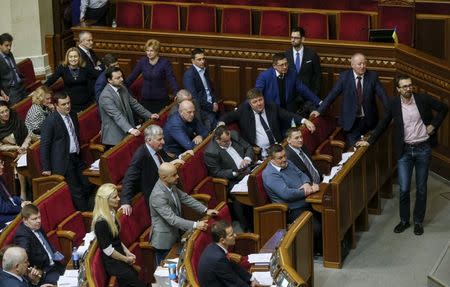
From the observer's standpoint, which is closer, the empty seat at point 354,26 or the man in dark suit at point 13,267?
the man in dark suit at point 13,267

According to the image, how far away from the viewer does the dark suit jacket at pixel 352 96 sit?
30.8 feet

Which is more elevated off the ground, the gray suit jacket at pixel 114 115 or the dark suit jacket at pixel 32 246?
the gray suit jacket at pixel 114 115

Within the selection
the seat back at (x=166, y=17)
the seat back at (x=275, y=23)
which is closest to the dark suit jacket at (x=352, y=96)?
the seat back at (x=275, y=23)

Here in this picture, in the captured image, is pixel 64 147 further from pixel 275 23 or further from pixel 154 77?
pixel 275 23

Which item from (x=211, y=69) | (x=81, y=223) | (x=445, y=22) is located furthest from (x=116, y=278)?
(x=445, y=22)

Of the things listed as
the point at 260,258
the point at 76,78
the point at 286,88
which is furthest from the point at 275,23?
the point at 260,258

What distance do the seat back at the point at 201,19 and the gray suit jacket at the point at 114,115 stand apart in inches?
93.9

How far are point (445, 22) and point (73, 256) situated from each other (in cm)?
509

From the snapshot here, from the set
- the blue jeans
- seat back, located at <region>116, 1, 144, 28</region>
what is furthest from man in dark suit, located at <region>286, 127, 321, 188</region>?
seat back, located at <region>116, 1, 144, 28</region>

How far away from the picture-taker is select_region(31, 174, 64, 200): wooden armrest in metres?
8.46

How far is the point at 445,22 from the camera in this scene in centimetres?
1059

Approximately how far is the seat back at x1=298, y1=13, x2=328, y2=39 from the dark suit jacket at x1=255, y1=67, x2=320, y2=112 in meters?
1.36

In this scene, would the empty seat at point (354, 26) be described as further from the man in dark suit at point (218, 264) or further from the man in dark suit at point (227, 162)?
the man in dark suit at point (218, 264)

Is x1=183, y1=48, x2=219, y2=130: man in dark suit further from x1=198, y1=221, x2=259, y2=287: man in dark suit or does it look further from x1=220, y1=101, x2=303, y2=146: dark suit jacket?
x1=198, y1=221, x2=259, y2=287: man in dark suit
